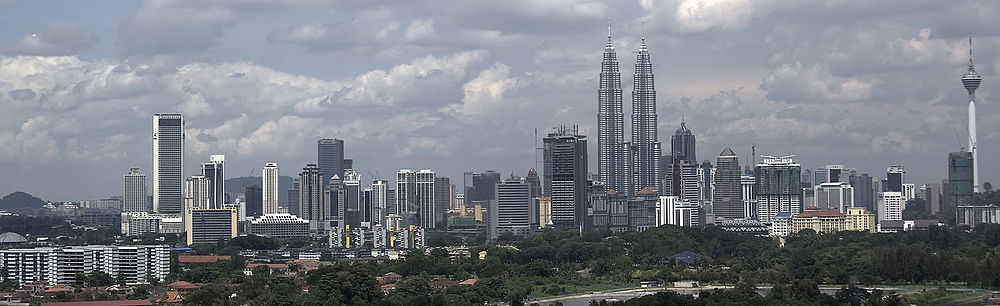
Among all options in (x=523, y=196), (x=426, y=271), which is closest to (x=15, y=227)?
(x=523, y=196)

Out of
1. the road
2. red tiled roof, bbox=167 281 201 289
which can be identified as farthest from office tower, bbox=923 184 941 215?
red tiled roof, bbox=167 281 201 289

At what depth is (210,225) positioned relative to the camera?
149 m

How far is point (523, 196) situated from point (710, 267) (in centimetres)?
8951

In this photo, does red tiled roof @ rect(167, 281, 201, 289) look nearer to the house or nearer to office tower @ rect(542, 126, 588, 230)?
the house

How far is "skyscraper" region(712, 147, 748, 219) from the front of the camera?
187 m

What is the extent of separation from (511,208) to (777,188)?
33.5 meters

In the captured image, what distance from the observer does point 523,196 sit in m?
170

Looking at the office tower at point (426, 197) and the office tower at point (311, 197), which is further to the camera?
the office tower at point (311, 197)

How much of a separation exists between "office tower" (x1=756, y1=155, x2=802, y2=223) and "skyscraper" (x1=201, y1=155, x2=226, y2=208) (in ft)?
226

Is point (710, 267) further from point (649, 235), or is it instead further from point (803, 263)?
point (649, 235)

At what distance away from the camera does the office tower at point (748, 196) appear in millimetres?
186325

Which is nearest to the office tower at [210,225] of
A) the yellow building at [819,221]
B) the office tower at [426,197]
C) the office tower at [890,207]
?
the office tower at [426,197]

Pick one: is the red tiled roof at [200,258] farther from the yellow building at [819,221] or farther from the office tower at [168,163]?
the office tower at [168,163]

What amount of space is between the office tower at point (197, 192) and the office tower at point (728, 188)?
64.7 meters
